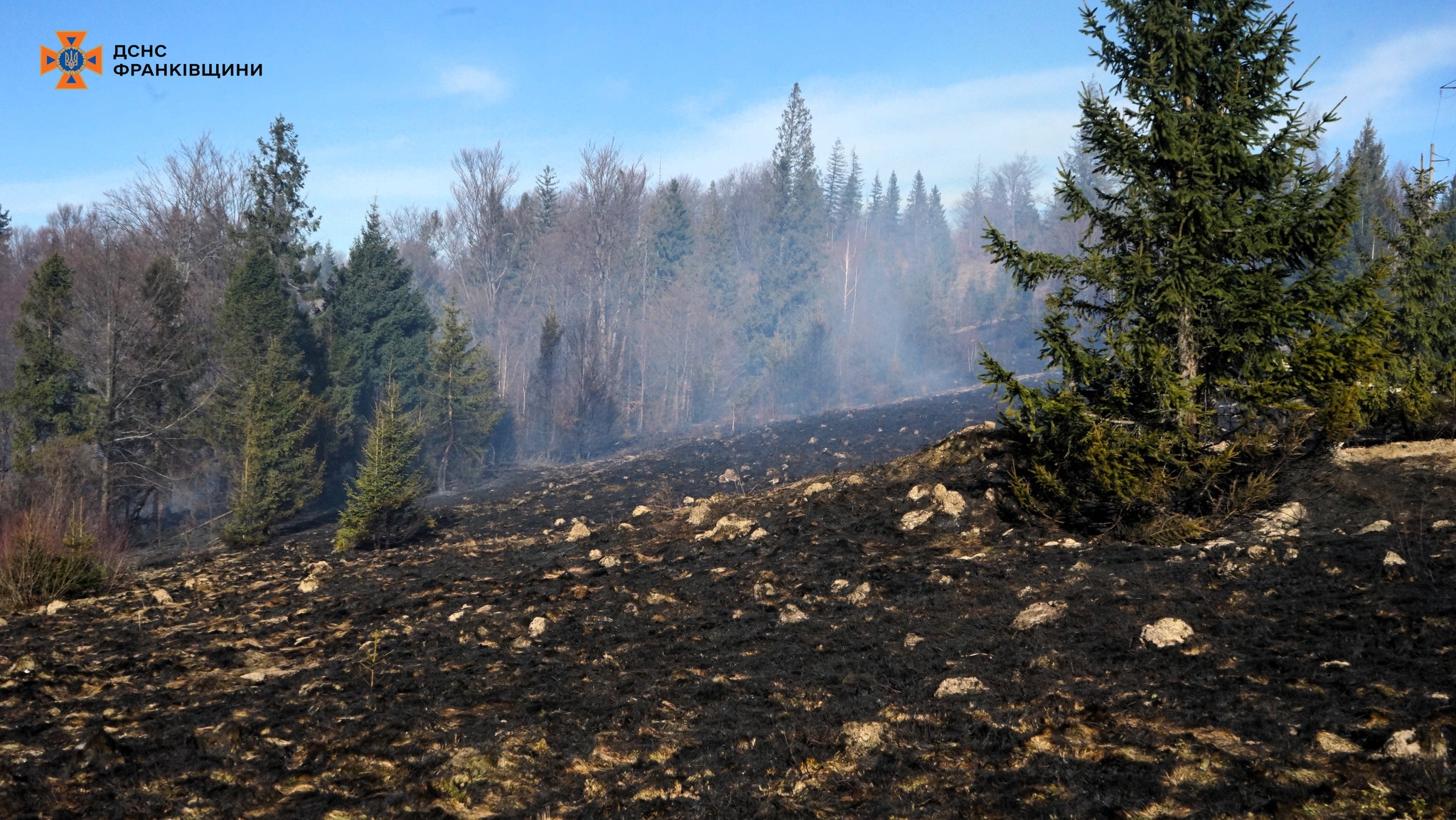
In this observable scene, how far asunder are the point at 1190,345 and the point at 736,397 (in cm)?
4831

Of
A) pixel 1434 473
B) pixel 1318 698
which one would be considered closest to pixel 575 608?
pixel 1318 698

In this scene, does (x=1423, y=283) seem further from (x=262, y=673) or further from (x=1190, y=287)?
(x=262, y=673)

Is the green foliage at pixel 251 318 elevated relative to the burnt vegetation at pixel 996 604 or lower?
elevated

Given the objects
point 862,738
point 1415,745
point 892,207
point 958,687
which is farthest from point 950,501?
point 892,207

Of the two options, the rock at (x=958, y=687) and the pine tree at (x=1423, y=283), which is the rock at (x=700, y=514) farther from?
the pine tree at (x=1423, y=283)

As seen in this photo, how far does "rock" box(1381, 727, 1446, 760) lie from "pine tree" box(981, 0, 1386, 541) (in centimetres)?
406

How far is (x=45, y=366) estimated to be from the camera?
25.7 metres

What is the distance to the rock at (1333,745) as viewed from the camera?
459 cm

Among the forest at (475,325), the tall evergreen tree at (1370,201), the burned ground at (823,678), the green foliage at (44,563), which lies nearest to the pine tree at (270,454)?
the forest at (475,325)

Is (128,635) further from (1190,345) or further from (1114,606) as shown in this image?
(1190,345)

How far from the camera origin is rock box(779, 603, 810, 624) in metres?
8.12

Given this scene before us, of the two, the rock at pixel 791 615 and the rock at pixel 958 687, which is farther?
the rock at pixel 791 615

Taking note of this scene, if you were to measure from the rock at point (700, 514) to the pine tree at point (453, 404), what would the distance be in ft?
75.8

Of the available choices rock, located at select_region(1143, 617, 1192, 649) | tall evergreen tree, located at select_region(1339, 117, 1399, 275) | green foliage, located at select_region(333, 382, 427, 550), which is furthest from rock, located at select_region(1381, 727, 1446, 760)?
tall evergreen tree, located at select_region(1339, 117, 1399, 275)
